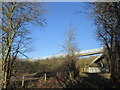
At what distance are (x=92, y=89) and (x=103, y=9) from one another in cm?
387

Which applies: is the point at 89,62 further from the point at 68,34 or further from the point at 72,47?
the point at 68,34

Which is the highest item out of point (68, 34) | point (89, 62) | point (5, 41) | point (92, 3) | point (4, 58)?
point (92, 3)

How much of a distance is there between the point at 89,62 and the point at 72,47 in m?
3.14

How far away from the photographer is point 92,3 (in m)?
4.61

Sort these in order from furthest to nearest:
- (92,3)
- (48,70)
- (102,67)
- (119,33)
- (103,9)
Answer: (102,67)
(48,70)
(92,3)
(103,9)
(119,33)

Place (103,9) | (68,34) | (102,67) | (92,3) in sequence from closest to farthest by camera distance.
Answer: (103,9), (92,3), (68,34), (102,67)

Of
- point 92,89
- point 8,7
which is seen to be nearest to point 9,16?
point 8,7

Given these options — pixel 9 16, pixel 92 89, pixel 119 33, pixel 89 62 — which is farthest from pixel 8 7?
pixel 89 62

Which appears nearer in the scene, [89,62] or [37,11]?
[37,11]

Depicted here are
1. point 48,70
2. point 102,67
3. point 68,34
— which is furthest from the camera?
point 102,67

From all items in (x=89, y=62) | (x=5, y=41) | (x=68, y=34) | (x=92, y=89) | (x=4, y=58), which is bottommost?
(x=92, y=89)

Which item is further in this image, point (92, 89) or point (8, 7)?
point (92, 89)

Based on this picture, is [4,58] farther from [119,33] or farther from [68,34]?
[68,34]

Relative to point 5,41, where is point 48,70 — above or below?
below
